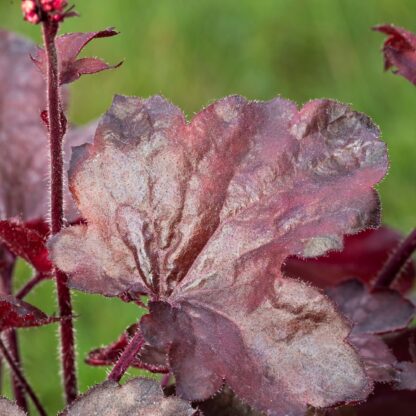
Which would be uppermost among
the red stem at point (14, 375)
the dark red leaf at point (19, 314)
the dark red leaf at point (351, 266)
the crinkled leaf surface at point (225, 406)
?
the dark red leaf at point (19, 314)

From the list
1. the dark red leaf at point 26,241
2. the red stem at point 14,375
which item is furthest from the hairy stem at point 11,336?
the dark red leaf at point 26,241

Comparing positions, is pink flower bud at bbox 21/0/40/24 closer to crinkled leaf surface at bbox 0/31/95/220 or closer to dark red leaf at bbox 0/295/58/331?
dark red leaf at bbox 0/295/58/331

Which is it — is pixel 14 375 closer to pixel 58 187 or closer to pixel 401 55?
pixel 58 187

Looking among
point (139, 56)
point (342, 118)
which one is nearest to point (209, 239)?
point (342, 118)

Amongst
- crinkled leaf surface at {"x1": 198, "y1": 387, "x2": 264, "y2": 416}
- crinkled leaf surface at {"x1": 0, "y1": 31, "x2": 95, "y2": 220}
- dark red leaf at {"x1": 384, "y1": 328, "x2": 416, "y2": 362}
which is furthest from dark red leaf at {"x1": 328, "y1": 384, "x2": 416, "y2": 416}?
crinkled leaf surface at {"x1": 0, "y1": 31, "x2": 95, "y2": 220}

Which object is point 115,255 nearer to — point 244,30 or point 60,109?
point 60,109

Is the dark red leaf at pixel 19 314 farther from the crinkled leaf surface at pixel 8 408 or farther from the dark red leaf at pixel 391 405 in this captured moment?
the dark red leaf at pixel 391 405
